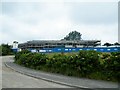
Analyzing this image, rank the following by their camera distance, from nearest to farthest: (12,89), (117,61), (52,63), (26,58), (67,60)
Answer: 1. (12,89)
2. (117,61)
3. (67,60)
4. (52,63)
5. (26,58)

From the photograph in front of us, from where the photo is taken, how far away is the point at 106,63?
19594 mm

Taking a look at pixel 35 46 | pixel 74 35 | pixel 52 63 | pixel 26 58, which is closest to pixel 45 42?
pixel 35 46

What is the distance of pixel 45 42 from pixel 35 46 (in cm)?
626

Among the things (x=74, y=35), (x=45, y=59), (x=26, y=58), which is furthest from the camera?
(x=74, y=35)

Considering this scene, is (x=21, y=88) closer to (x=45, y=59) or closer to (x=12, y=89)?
(x=12, y=89)

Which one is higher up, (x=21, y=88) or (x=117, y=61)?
(x=117, y=61)

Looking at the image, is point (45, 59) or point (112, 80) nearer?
point (112, 80)

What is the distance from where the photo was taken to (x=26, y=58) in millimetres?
36094

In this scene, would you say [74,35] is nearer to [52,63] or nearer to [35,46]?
[35,46]

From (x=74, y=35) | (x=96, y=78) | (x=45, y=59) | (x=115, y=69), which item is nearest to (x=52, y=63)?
(x=45, y=59)

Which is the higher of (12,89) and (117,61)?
(117,61)

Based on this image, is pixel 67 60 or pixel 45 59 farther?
pixel 45 59

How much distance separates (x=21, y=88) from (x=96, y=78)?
630cm

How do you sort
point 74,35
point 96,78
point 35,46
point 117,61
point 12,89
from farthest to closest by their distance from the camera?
point 74,35, point 35,46, point 96,78, point 117,61, point 12,89
